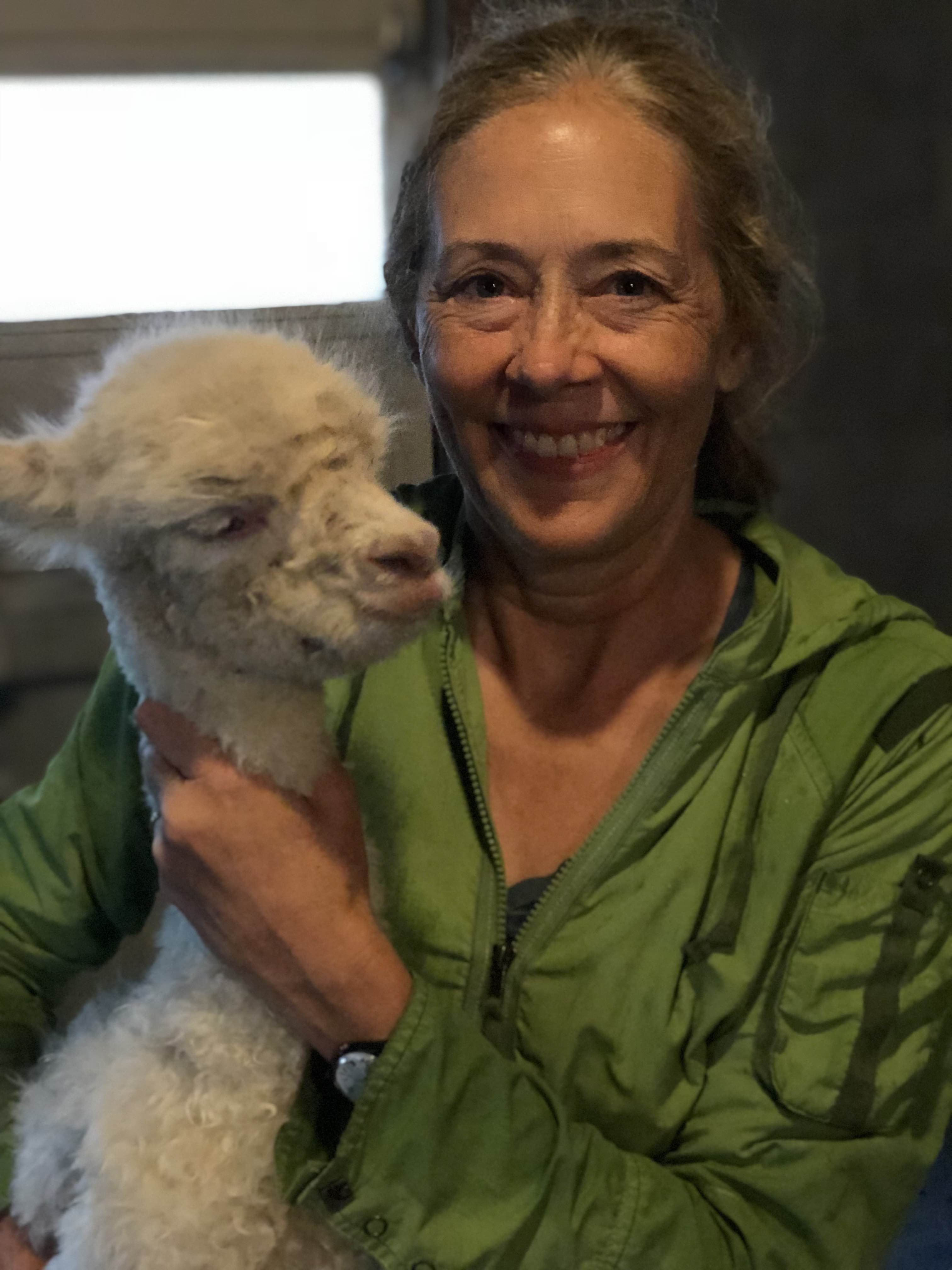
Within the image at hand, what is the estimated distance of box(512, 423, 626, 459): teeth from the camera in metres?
0.89

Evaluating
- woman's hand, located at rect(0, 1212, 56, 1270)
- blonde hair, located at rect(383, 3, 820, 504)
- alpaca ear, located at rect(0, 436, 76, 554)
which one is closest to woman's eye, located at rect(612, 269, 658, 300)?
blonde hair, located at rect(383, 3, 820, 504)

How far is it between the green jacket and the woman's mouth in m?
0.17

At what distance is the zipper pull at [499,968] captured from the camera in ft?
2.82

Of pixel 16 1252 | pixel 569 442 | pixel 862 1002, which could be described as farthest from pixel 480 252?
pixel 16 1252

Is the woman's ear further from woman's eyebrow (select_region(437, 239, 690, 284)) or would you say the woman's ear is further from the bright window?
the bright window

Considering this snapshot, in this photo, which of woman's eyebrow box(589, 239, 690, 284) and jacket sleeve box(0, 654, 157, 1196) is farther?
jacket sleeve box(0, 654, 157, 1196)

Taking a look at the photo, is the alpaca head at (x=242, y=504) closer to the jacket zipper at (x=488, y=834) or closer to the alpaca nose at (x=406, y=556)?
the alpaca nose at (x=406, y=556)

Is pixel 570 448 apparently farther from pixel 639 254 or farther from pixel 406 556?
pixel 406 556

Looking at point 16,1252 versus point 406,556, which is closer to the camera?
point 406,556

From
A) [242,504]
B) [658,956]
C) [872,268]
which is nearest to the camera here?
[242,504]

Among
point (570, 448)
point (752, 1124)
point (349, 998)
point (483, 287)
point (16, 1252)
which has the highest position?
point (483, 287)

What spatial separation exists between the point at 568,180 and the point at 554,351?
0.13 metres

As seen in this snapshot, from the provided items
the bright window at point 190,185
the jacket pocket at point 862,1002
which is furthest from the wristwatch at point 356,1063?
the bright window at point 190,185

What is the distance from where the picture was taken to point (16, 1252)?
32.9 inches
